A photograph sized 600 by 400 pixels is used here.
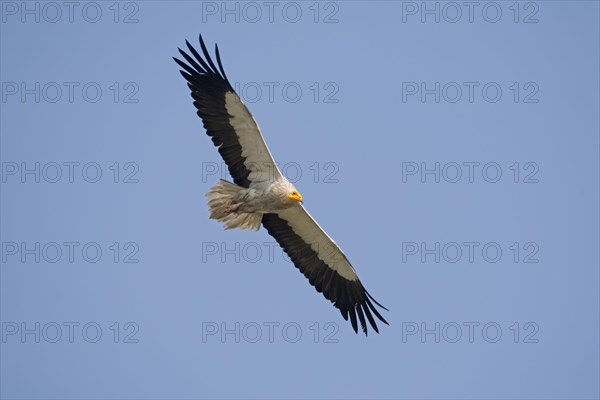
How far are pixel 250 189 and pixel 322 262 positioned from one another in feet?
6.31

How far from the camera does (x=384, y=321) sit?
15633 mm

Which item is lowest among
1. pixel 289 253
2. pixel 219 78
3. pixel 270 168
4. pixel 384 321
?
pixel 384 321

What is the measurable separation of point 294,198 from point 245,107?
5.00 ft

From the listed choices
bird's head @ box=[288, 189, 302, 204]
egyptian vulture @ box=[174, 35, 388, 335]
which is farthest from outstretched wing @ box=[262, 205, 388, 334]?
bird's head @ box=[288, 189, 302, 204]

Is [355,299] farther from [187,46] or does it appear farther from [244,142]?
[187,46]

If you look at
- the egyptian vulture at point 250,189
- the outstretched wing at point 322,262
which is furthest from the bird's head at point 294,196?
the outstretched wing at point 322,262

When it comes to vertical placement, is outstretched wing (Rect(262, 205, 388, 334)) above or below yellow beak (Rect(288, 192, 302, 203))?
below

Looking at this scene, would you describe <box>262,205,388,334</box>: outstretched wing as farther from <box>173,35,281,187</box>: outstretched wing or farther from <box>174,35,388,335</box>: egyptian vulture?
<box>173,35,281,187</box>: outstretched wing

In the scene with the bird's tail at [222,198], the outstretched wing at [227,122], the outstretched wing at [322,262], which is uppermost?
the outstretched wing at [227,122]

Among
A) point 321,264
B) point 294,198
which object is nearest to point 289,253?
point 321,264

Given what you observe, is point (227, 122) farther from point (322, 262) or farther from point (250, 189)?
point (322, 262)

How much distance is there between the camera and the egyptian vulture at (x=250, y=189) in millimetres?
14109

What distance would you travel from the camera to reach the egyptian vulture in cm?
1411

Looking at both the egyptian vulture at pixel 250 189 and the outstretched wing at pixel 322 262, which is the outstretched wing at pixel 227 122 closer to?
the egyptian vulture at pixel 250 189
